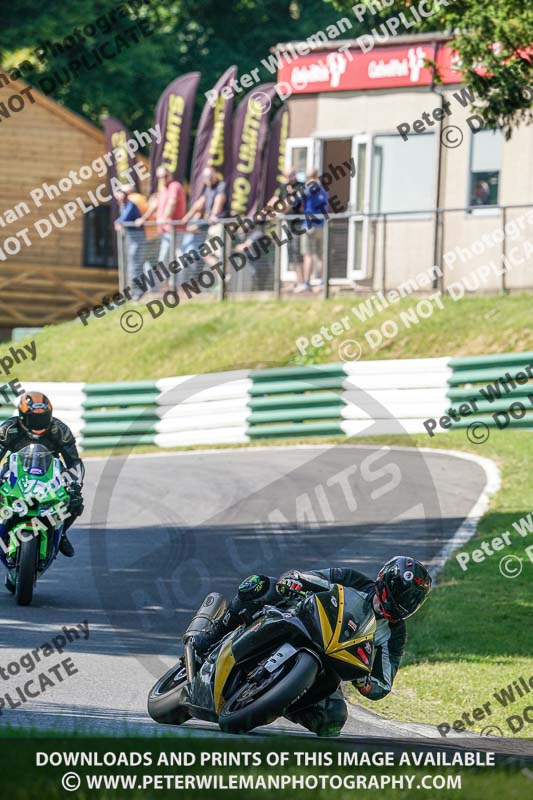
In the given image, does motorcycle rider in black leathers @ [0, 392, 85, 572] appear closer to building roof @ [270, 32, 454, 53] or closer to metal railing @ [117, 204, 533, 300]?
metal railing @ [117, 204, 533, 300]

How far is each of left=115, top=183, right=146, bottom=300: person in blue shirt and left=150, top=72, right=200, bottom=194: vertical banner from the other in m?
3.19

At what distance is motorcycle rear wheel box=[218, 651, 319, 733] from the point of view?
21.3ft

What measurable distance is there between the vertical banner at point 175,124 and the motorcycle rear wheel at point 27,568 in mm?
18530

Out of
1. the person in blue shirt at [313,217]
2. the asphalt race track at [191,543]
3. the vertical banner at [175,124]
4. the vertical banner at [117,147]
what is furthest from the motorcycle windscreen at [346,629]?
the vertical banner at [117,147]

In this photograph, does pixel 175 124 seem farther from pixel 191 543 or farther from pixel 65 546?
pixel 65 546

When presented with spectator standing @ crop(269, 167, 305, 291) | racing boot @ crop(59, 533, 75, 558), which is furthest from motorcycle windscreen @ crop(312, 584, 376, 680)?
spectator standing @ crop(269, 167, 305, 291)

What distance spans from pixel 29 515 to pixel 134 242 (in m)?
14.1

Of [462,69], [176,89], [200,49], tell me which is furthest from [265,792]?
[200,49]

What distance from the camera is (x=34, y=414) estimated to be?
36.1 feet

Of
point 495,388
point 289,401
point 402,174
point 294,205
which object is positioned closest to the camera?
point 495,388

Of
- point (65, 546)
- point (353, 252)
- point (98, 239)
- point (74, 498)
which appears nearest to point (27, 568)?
point (65, 546)

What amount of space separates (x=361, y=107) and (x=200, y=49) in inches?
1016

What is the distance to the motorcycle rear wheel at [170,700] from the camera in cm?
732

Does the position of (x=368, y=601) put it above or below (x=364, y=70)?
below
